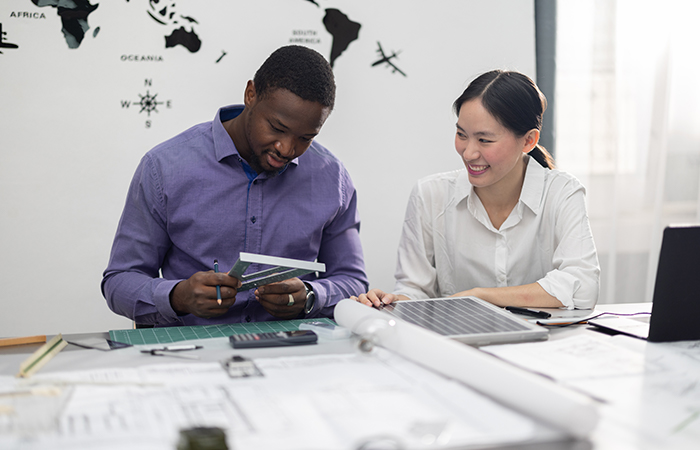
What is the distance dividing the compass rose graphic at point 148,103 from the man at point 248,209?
79 centimetres

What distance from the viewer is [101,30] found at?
2.23 m

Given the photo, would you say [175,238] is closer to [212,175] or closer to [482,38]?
[212,175]

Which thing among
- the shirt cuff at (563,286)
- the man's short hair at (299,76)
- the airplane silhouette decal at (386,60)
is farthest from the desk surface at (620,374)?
the airplane silhouette decal at (386,60)

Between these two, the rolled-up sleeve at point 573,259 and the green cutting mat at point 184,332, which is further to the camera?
the rolled-up sleeve at point 573,259

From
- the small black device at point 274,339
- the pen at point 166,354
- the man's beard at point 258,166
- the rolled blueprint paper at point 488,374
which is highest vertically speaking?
the man's beard at point 258,166

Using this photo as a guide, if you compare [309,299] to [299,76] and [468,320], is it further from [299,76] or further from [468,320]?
[299,76]

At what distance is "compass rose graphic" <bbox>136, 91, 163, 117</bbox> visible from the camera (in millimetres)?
2287

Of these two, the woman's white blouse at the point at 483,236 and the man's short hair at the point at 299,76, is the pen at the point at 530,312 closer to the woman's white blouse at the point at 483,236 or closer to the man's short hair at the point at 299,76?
the woman's white blouse at the point at 483,236

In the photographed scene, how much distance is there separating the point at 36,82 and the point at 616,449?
231 cm

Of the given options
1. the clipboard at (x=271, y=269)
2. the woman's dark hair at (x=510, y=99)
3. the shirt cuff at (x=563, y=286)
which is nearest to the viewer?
the clipboard at (x=271, y=269)

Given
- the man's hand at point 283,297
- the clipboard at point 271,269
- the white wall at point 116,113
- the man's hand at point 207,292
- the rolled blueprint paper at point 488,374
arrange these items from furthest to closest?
the white wall at point 116,113 < the man's hand at point 283,297 < the man's hand at point 207,292 < the clipboard at point 271,269 < the rolled blueprint paper at point 488,374

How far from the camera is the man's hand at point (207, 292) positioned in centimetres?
117

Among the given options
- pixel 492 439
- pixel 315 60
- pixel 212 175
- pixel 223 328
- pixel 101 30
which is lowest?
pixel 223 328

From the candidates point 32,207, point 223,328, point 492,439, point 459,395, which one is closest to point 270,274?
point 223,328
